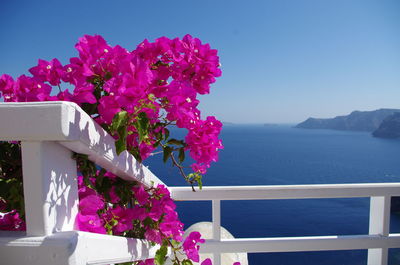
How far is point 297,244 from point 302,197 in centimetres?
25

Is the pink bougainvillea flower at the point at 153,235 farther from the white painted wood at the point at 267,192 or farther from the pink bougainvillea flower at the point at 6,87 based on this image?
the white painted wood at the point at 267,192

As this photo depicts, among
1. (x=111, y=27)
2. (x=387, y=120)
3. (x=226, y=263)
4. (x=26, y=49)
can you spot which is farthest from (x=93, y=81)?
(x=26, y=49)

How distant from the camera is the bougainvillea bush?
45 centimetres

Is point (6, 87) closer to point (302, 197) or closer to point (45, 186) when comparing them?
point (45, 186)

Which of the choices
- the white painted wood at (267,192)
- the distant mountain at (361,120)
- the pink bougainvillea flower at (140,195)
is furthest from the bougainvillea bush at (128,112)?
the distant mountain at (361,120)

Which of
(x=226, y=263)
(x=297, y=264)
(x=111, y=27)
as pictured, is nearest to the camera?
(x=226, y=263)

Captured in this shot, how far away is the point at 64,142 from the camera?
1.12 ft

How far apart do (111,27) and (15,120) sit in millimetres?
36080

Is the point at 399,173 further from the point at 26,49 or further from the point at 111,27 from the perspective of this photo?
the point at 26,49

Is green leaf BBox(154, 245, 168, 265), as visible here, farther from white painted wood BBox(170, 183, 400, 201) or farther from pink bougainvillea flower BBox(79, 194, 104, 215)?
white painted wood BBox(170, 183, 400, 201)

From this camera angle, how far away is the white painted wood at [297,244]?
4.56 ft

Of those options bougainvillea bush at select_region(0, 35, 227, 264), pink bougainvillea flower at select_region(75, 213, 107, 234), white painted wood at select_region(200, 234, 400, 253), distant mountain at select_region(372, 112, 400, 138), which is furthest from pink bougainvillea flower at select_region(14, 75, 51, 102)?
distant mountain at select_region(372, 112, 400, 138)

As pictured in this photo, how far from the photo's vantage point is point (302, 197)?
4.56 feet

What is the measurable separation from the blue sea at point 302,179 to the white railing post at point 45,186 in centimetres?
94
